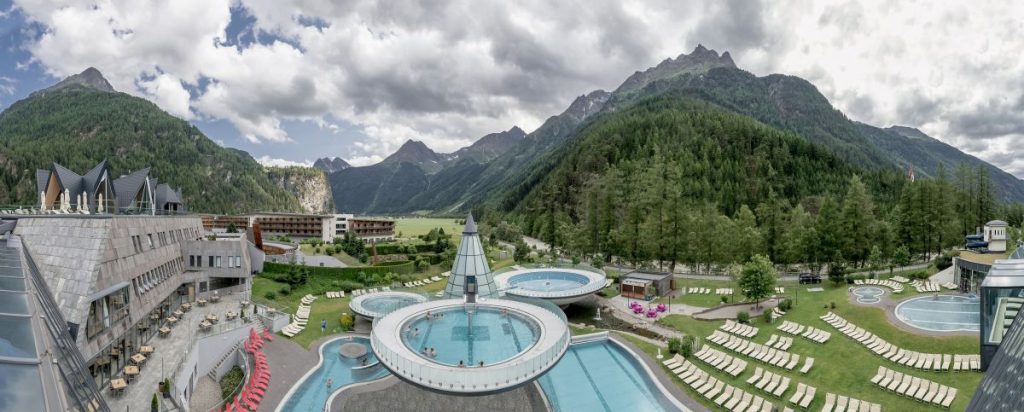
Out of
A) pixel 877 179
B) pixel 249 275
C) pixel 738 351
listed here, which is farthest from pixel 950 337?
pixel 877 179

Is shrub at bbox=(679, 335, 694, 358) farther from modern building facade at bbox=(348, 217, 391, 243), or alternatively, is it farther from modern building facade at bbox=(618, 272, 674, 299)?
modern building facade at bbox=(348, 217, 391, 243)

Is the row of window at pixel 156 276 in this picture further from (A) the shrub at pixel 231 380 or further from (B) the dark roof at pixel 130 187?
(A) the shrub at pixel 231 380

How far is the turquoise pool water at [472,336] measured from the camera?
2564cm

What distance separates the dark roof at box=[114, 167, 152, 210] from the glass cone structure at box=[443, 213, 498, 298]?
31.2 m

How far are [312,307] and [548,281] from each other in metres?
25.9

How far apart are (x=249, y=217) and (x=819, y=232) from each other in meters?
112

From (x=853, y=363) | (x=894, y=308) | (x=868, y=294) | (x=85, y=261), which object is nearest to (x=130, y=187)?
(x=85, y=261)

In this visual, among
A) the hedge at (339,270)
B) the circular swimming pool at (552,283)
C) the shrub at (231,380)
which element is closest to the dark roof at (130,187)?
the hedge at (339,270)

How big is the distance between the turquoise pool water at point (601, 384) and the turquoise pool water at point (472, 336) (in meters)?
3.69

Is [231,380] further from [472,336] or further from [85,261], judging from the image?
[472,336]

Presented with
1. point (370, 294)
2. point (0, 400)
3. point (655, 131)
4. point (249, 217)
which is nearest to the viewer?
point (0, 400)

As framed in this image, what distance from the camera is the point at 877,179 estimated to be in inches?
4751

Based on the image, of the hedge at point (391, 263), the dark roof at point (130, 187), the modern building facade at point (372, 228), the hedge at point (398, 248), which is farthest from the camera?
the modern building facade at point (372, 228)

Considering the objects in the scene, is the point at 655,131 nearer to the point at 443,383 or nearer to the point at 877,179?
the point at 877,179
